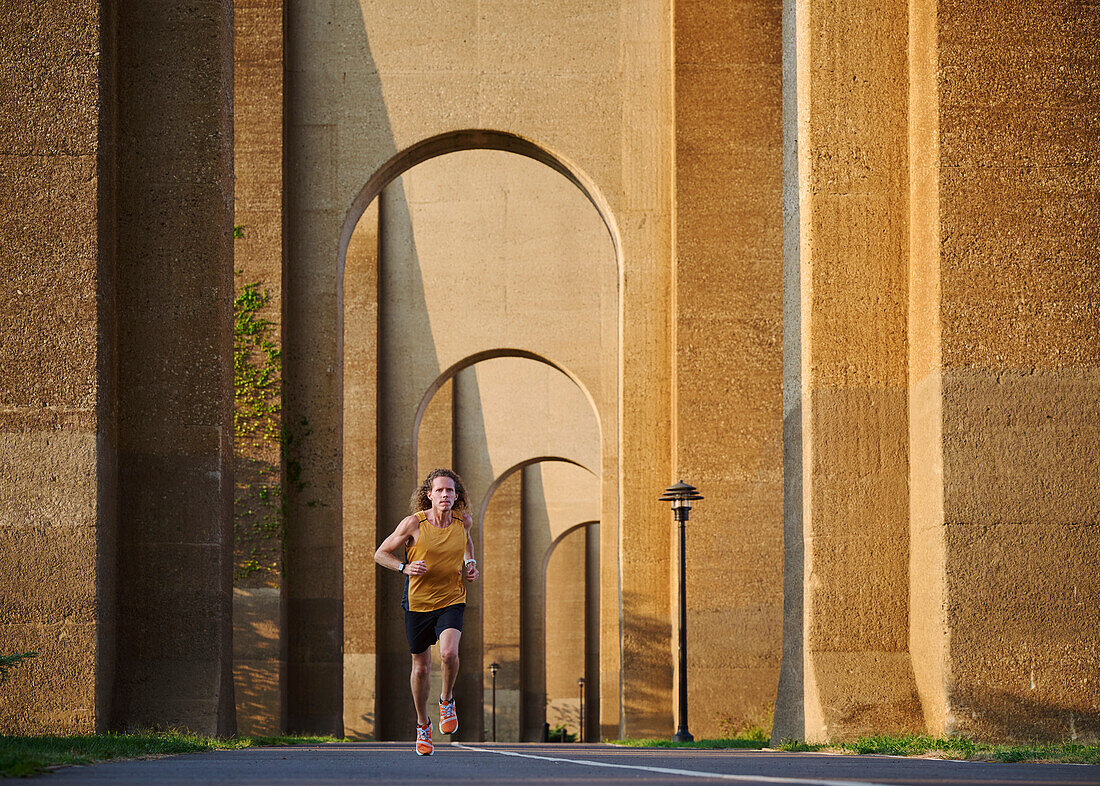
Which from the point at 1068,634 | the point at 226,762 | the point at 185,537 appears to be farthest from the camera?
the point at 185,537

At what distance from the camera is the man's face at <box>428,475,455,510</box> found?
814 centimetres

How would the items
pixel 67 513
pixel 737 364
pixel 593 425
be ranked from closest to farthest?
1. pixel 67 513
2. pixel 737 364
3. pixel 593 425

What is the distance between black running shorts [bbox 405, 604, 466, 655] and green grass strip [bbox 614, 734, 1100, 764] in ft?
7.96

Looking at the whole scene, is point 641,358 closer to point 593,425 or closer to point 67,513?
point 67,513

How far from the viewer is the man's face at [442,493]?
8141mm

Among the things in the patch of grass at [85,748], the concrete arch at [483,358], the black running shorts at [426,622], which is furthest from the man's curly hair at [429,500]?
the concrete arch at [483,358]

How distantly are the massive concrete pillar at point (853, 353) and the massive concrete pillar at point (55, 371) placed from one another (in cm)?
504

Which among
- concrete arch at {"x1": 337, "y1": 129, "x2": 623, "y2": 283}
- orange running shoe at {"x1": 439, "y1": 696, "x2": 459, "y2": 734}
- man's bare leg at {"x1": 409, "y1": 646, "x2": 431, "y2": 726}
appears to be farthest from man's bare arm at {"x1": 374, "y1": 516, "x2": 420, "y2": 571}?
concrete arch at {"x1": 337, "y1": 129, "x2": 623, "y2": 283}

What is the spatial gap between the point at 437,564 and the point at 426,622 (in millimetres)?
373

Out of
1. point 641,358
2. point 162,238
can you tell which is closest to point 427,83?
point 641,358

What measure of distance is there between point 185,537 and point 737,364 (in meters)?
8.10

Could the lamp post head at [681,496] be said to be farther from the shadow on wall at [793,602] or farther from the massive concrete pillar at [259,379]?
the massive concrete pillar at [259,379]

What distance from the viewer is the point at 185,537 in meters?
11.1

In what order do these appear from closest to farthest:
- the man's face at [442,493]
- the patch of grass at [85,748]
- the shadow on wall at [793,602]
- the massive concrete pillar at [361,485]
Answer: the patch of grass at [85,748]
the man's face at [442,493]
the shadow on wall at [793,602]
the massive concrete pillar at [361,485]
